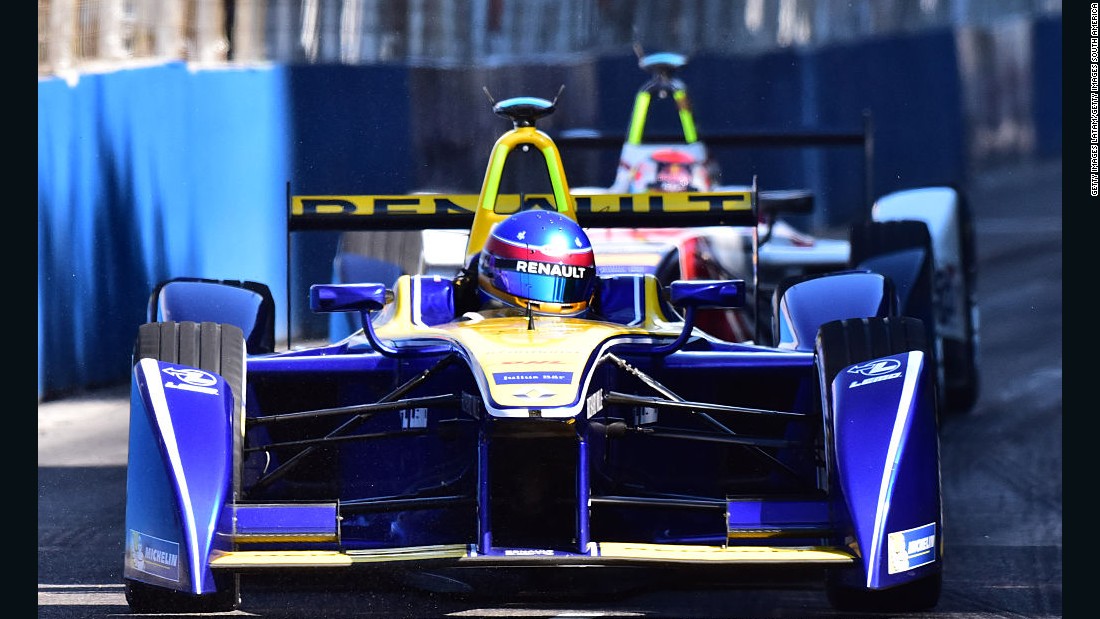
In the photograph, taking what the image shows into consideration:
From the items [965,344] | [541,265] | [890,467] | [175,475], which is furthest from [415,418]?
[965,344]

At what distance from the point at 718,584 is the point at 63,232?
20.1 feet

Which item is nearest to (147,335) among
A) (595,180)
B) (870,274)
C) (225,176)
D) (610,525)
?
(610,525)

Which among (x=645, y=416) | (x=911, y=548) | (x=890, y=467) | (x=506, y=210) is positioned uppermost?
(x=506, y=210)

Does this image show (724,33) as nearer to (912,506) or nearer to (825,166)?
(825,166)

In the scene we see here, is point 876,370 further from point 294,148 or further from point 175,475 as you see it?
point 294,148

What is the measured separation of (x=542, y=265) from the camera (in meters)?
6.46

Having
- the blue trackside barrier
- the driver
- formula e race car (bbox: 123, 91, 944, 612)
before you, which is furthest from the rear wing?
the blue trackside barrier

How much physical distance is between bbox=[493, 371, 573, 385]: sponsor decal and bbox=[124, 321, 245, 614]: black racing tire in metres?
0.93

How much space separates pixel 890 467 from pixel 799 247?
21.2 feet

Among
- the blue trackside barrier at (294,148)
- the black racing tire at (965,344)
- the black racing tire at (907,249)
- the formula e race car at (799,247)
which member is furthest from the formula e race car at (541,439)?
the blue trackside barrier at (294,148)

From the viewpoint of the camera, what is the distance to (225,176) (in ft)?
42.2

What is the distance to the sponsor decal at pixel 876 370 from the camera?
5.69m

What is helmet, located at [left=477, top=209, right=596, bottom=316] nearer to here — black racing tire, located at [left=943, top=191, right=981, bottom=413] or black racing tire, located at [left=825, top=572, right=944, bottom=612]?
black racing tire, located at [left=825, top=572, right=944, bottom=612]

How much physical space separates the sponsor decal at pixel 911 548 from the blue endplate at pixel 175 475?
2019mm
